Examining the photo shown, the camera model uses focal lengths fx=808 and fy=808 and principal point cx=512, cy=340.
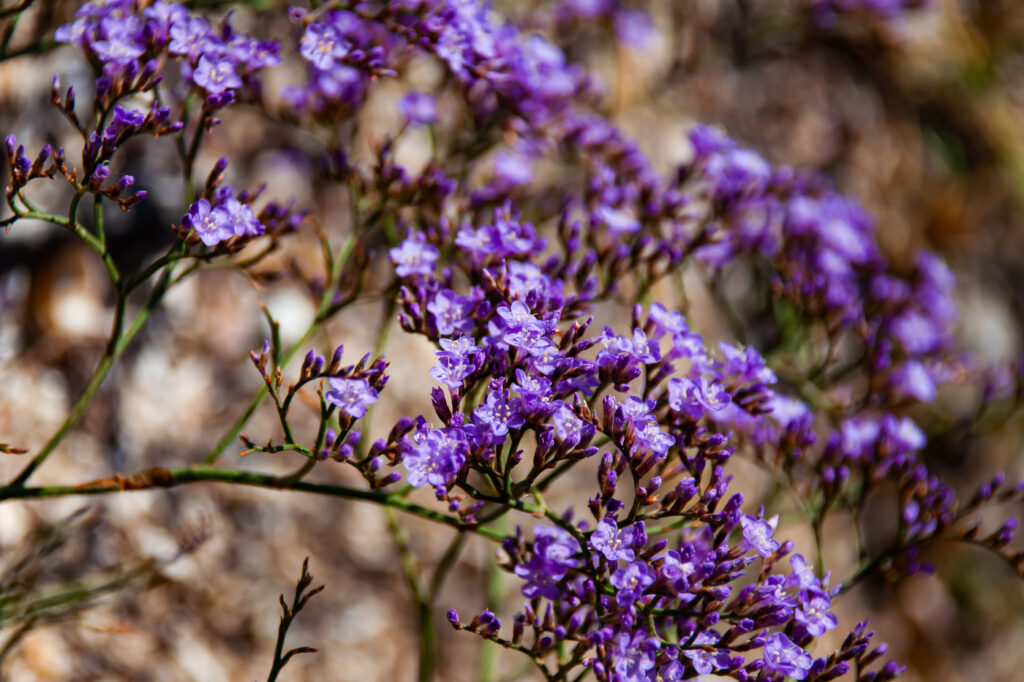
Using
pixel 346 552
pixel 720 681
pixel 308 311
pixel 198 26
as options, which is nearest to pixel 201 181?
pixel 308 311

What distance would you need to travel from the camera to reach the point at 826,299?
2.67 m

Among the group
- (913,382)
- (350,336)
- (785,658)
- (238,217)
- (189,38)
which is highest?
(189,38)

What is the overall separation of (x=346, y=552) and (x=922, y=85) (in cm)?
376

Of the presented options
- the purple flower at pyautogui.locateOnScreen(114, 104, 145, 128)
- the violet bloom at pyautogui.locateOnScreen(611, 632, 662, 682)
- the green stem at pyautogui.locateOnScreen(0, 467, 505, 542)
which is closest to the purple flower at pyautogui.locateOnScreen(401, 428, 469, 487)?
the green stem at pyautogui.locateOnScreen(0, 467, 505, 542)

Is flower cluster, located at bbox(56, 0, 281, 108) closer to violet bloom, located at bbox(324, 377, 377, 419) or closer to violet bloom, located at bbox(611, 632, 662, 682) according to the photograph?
violet bloom, located at bbox(324, 377, 377, 419)

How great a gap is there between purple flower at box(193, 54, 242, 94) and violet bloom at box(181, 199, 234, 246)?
28cm

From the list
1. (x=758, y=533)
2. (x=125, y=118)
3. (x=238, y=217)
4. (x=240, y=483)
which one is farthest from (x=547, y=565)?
(x=125, y=118)

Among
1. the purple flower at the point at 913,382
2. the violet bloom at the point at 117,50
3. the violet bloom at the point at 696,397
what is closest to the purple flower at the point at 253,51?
the violet bloom at the point at 117,50

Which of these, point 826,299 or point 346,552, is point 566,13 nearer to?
point 826,299

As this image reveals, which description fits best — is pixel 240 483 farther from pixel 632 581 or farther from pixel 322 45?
pixel 322 45

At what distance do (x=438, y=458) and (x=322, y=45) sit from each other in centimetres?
108

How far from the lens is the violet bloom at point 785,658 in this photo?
1626 millimetres

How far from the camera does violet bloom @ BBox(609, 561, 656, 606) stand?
159cm

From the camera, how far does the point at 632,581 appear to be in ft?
5.28
